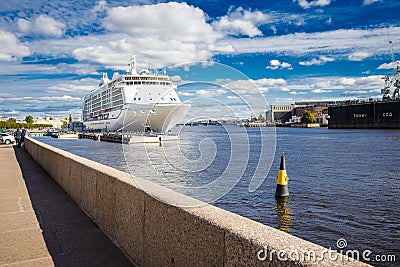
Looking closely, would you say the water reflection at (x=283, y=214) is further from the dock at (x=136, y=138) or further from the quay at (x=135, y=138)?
the dock at (x=136, y=138)

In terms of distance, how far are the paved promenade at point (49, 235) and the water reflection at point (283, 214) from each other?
20.6ft

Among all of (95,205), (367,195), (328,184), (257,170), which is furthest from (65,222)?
(257,170)

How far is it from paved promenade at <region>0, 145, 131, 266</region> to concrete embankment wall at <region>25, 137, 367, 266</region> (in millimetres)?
219

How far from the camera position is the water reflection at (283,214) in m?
11.6

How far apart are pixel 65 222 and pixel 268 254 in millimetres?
4543

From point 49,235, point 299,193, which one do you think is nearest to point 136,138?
point 299,193

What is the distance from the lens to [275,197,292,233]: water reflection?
11616 millimetres

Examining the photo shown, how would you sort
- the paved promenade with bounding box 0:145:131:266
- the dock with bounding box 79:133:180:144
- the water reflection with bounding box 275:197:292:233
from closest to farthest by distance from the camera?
the paved promenade with bounding box 0:145:131:266
the water reflection with bounding box 275:197:292:233
the dock with bounding box 79:133:180:144

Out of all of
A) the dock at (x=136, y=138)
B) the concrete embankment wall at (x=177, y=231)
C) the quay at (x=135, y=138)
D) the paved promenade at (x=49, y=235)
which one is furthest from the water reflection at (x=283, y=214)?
the dock at (x=136, y=138)

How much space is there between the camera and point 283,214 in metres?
12.9

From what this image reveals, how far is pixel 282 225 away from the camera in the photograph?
11.8 m

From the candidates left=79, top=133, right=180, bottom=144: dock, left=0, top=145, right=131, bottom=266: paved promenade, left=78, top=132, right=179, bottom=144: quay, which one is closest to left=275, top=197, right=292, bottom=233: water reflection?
left=0, top=145, right=131, bottom=266: paved promenade

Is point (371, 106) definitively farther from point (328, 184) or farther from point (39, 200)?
point (39, 200)

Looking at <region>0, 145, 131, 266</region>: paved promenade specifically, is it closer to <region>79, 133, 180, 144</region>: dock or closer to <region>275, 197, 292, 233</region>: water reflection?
<region>275, 197, 292, 233</region>: water reflection
